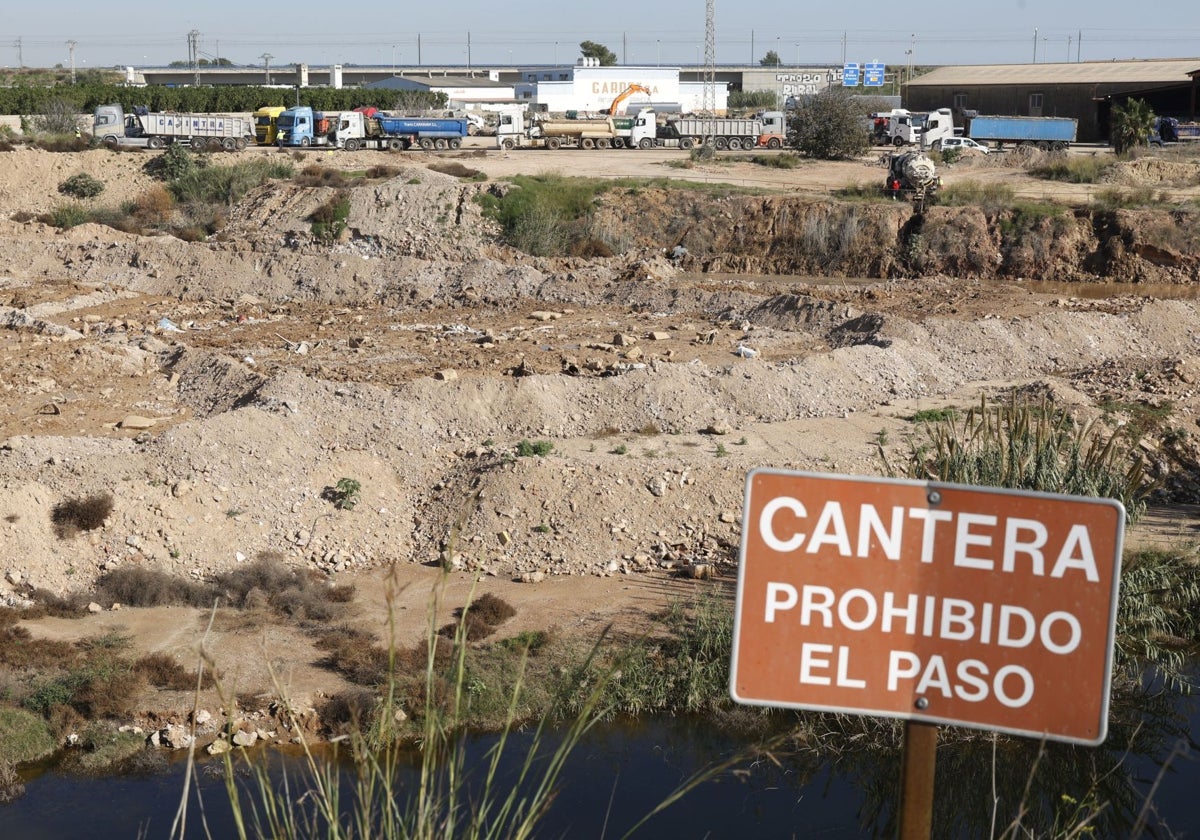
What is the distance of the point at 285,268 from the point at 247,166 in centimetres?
1389

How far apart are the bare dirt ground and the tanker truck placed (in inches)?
149

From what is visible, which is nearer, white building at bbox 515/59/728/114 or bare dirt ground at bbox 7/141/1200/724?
bare dirt ground at bbox 7/141/1200/724

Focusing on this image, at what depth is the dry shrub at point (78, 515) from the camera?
14.9 meters

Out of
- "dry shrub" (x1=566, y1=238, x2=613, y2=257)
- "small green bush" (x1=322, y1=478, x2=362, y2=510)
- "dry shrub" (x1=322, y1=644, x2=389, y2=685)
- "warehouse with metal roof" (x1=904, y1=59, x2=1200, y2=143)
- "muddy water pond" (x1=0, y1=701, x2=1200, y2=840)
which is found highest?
"warehouse with metal roof" (x1=904, y1=59, x2=1200, y2=143)

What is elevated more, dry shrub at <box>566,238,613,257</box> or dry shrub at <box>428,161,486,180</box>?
dry shrub at <box>428,161,486,180</box>

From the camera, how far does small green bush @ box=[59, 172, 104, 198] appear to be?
42.9 metres

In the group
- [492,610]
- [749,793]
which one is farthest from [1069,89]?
[749,793]

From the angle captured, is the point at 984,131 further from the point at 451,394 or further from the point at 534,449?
the point at 534,449

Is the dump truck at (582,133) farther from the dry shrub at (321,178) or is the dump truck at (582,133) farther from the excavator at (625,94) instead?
the dry shrub at (321,178)

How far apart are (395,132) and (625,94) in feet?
66.6

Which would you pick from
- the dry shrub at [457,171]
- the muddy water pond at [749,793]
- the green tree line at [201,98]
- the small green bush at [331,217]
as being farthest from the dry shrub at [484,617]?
the green tree line at [201,98]

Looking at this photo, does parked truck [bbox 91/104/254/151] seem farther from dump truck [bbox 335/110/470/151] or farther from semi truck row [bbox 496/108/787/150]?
semi truck row [bbox 496/108/787/150]

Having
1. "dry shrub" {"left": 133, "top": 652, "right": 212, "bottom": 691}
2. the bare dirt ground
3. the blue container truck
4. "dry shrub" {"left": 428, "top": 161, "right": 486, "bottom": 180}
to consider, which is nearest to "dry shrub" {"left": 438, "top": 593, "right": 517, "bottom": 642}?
the bare dirt ground

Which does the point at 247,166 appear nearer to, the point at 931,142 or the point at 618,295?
the point at 618,295
